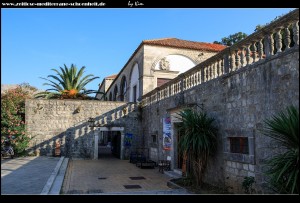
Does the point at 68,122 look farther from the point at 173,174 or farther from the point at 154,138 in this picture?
the point at 173,174

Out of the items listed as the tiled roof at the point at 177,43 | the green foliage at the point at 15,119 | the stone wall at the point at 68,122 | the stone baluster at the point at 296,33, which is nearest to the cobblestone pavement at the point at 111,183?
the stone baluster at the point at 296,33

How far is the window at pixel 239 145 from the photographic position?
648cm

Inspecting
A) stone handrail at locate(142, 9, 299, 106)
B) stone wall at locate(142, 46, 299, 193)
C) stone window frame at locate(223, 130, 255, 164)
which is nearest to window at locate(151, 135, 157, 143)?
stone handrail at locate(142, 9, 299, 106)

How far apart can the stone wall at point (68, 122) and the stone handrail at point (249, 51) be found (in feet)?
21.3

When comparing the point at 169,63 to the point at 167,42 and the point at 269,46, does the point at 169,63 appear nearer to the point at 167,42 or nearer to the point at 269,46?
the point at 167,42

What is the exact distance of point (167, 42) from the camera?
19.2 metres

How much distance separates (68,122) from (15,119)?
309cm

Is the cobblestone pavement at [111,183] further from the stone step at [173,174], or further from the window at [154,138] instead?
the window at [154,138]

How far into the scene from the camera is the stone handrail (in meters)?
5.22

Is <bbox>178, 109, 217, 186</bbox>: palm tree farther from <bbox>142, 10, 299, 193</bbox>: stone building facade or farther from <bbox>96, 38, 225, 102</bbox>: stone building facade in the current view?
<bbox>96, 38, 225, 102</bbox>: stone building facade

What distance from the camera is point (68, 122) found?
640 inches

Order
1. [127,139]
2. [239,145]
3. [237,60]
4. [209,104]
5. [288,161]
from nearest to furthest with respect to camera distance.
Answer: [288,161]
[239,145]
[237,60]
[209,104]
[127,139]

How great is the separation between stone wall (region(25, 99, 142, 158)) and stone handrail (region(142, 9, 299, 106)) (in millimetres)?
6503

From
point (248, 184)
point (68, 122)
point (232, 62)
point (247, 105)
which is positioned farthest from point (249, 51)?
point (68, 122)
